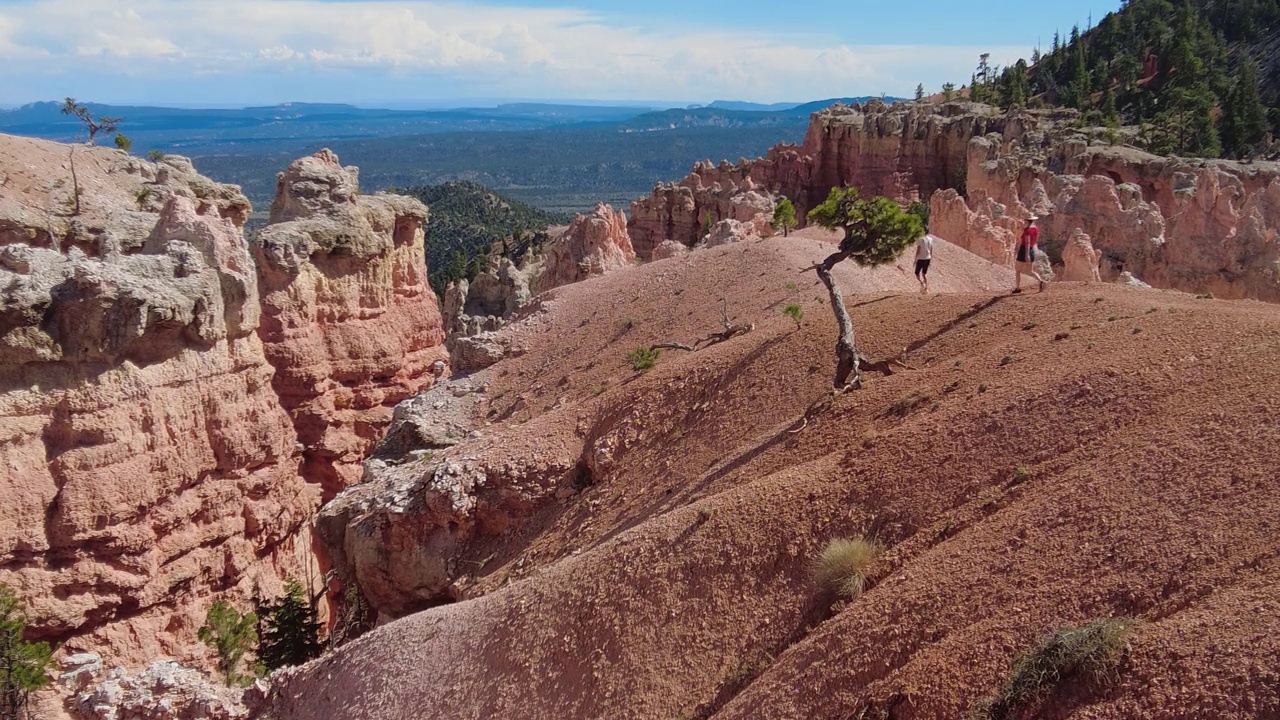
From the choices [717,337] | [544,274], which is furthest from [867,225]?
[544,274]

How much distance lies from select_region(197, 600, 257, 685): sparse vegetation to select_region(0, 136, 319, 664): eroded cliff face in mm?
1083

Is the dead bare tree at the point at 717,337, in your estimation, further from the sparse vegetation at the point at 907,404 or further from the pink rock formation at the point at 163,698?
the pink rock formation at the point at 163,698

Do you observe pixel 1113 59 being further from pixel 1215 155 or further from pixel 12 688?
pixel 12 688

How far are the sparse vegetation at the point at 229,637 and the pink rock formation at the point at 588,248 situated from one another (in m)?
25.5

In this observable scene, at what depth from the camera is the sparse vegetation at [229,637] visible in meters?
17.9

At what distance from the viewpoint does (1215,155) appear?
60.2 metres

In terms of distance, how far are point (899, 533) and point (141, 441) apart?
14667 millimetres

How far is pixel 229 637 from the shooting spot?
17.9 m

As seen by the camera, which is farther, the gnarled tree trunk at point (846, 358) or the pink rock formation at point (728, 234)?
the pink rock formation at point (728, 234)

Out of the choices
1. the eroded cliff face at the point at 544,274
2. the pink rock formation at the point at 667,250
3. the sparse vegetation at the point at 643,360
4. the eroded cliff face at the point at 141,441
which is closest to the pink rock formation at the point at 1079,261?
the pink rock formation at the point at 667,250

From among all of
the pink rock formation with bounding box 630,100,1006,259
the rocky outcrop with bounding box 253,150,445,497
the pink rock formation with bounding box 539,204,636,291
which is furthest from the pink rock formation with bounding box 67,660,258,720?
the pink rock formation with bounding box 630,100,1006,259

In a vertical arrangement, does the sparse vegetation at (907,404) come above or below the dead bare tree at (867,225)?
below

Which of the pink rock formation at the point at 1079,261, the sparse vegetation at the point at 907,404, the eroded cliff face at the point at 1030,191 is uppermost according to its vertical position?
the eroded cliff face at the point at 1030,191

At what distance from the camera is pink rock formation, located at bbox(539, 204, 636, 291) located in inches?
1720
